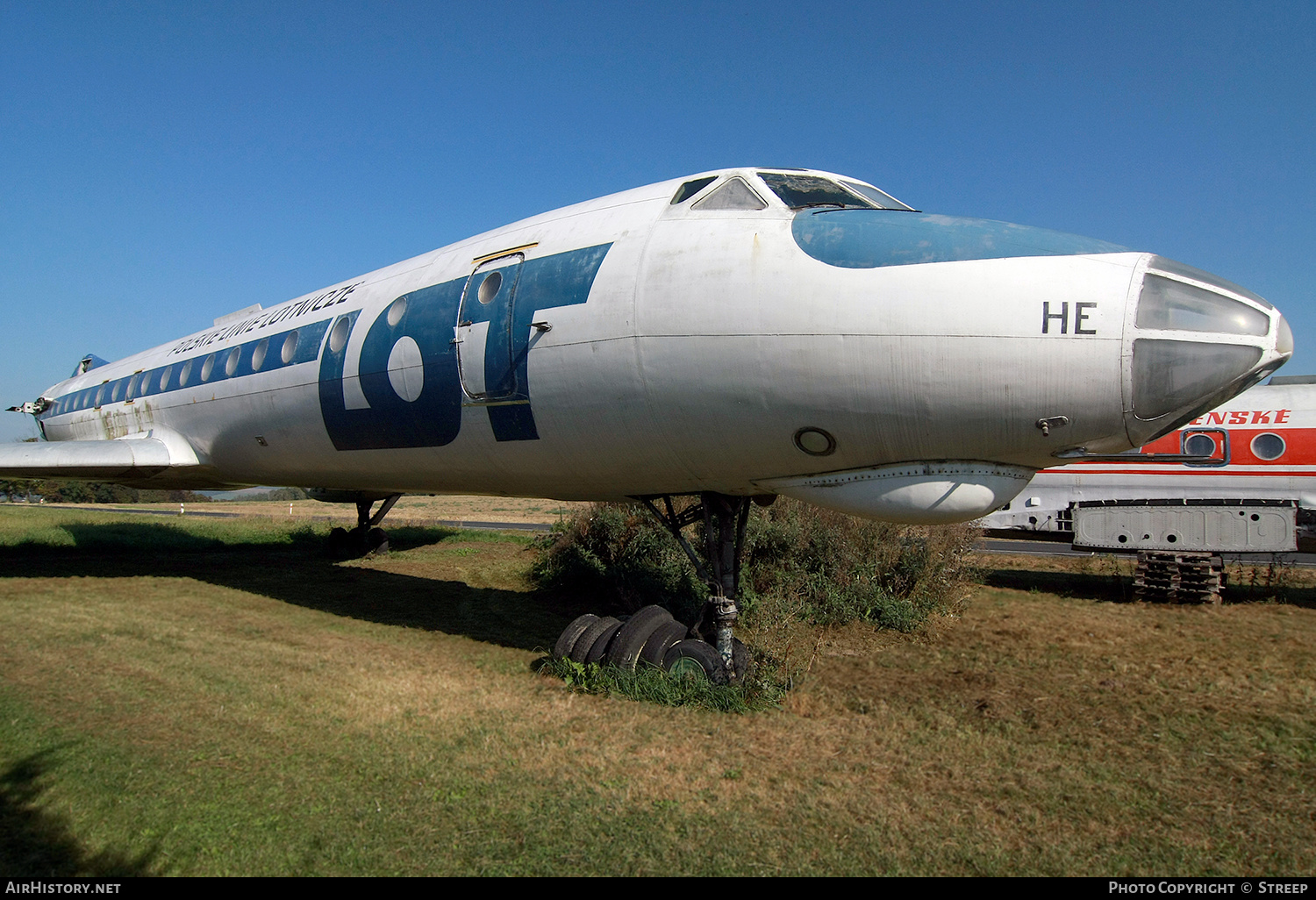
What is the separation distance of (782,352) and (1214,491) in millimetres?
11052

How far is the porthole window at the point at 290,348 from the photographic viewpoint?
953cm

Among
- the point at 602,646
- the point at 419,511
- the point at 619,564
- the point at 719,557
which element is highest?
the point at 719,557

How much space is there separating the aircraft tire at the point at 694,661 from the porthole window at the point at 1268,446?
10793 millimetres

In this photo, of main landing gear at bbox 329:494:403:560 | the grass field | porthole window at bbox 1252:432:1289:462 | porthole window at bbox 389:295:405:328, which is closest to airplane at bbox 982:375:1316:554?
porthole window at bbox 1252:432:1289:462

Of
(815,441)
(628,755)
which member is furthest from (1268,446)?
(628,755)

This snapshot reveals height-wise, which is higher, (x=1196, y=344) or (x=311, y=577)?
(x=1196, y=344)

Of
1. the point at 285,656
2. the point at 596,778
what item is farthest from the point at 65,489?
the point at 596,778

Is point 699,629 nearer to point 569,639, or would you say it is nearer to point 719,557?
point 719,557

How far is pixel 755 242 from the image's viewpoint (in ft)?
18.4

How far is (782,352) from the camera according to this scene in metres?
5.25

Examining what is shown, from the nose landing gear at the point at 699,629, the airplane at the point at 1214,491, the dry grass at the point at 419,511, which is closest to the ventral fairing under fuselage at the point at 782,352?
the nose landing gear at the point at 699,629

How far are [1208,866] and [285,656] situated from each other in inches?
286

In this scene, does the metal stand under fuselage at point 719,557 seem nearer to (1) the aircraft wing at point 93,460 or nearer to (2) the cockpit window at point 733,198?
(2) the cockpit window at point 733,198

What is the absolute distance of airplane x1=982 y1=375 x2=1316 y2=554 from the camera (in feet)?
36.2
